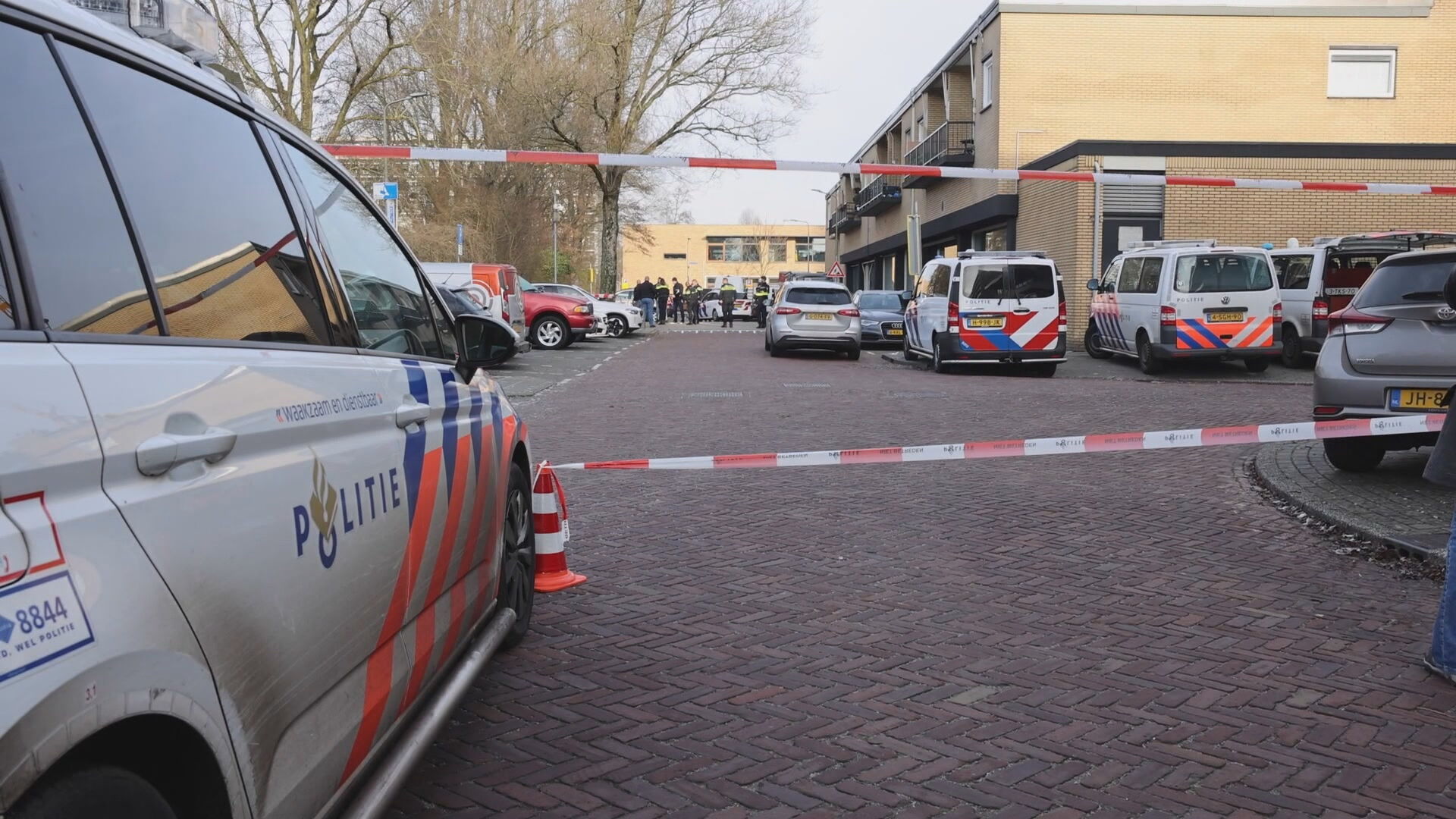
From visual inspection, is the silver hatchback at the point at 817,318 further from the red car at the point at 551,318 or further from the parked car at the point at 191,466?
the parked car at the point at 191,466

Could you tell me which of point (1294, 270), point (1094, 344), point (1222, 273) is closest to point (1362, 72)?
point (1094, 344)

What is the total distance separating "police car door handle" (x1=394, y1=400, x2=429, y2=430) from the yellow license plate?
649 centimetres

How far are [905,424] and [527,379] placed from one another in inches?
297

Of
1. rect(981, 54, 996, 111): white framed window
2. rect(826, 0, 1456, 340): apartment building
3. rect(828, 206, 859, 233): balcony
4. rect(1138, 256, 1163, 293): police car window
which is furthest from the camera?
rect(828, 206, 859, 233): balcony

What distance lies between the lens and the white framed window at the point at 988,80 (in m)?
30.5

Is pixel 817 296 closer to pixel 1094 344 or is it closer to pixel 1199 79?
pixel 1094 344

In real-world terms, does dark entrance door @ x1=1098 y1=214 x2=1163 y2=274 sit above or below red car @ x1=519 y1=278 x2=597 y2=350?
above

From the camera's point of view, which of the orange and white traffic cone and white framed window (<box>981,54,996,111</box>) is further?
white framed window (<box>981,54,996,111</box>)

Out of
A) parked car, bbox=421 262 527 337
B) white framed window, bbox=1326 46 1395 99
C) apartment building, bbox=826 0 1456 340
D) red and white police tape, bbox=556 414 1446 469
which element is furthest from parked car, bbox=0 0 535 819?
white framed window, bbox=1326 46 1395 99

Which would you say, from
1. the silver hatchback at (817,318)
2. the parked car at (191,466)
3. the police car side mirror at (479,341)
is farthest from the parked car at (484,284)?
the parked car at (191,466)

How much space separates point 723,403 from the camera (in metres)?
13.9

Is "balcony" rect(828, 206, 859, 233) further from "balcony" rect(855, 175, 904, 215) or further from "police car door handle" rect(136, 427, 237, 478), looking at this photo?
"police car door handle" rect(136, 427, 237, 478)

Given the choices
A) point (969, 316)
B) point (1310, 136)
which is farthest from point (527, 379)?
point (1310, 136)

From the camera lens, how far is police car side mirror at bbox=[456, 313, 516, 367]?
4.01 m
